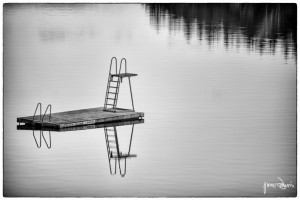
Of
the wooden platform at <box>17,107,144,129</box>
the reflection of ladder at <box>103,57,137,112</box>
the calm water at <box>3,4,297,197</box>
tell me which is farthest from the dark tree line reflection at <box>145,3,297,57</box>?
the wooden platform at <box>17,107,144,129</box>

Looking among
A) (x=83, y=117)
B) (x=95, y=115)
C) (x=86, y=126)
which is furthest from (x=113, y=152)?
(x=95, y=115)

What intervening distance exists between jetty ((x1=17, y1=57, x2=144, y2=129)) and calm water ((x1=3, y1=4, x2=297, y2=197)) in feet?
0.49

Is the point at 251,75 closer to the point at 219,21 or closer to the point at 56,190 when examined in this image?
the point at 219,21

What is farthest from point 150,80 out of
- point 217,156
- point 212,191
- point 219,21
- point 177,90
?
point 212,191

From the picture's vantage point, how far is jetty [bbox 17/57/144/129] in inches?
951

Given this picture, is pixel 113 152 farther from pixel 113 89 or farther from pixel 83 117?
pixel 113 89

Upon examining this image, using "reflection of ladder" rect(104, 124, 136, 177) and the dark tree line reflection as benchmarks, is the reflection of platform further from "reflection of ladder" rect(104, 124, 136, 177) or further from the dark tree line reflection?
the dark tree line reflection

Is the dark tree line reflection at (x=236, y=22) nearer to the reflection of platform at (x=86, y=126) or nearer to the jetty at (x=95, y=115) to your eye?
the jetty at (x=95, y=115)

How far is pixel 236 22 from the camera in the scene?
79.6ft

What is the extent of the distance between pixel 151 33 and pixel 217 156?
4037mm

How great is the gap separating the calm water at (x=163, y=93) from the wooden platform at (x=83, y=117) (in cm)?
15

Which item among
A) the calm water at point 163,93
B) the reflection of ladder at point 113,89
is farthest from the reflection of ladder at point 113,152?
the reflection of ladder at point 113,89

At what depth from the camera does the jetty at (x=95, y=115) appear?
24156 millimetres

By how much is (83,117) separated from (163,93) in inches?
54.0
